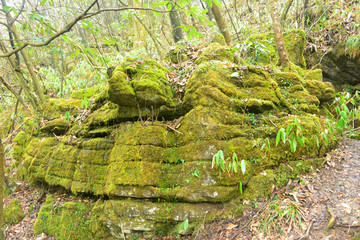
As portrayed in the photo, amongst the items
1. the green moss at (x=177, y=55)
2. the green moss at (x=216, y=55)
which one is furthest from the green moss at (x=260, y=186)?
the green moss at (x=177, y=55)

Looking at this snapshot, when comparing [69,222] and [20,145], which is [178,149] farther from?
[20,145]

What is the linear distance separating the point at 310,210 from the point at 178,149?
255 cm

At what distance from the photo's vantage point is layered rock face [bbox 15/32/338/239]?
12.9 ft

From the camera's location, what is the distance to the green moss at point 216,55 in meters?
6.04

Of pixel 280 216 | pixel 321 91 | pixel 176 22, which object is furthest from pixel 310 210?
pixel 176 22

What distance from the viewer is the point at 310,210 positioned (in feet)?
10.8

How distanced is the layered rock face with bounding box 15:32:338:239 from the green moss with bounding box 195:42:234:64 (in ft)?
2.91

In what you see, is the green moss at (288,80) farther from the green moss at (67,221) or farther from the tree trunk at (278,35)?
the green moss at (67,221)

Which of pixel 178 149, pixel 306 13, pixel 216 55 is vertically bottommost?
pixel 178 149

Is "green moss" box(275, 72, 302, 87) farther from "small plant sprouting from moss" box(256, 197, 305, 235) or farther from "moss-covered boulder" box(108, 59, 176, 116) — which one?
"small plant sprouting from moss" box(256, 197, 305, 235)

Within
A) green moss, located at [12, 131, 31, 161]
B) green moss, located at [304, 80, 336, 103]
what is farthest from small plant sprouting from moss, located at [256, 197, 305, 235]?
green moss, located at [12, 131, 31, 161]

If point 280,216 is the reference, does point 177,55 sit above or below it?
above

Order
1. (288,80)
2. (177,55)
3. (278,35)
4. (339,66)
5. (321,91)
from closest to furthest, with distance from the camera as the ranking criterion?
(288,80), (321,91), (278,35), (177,55), (339,66)

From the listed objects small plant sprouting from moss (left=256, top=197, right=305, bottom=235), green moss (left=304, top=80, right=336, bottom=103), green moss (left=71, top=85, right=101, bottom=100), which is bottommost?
small plant sprouting from moss (left=256, top=197, right=305, bottom=235)
